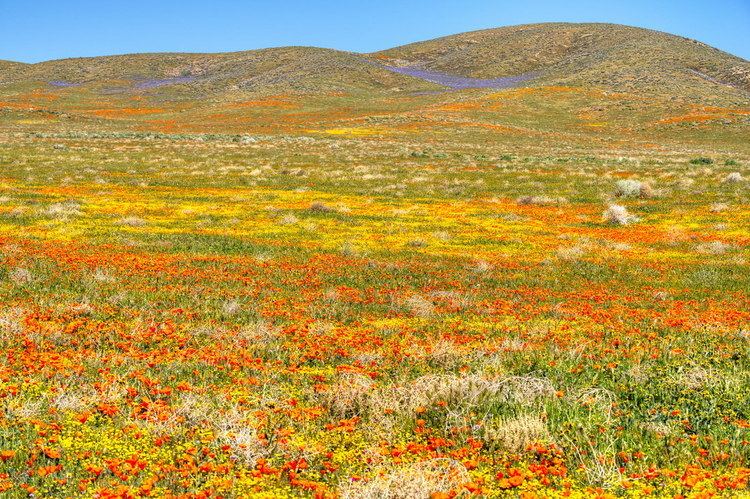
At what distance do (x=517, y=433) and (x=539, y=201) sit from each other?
27115mm

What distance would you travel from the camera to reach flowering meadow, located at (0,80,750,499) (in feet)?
18.6

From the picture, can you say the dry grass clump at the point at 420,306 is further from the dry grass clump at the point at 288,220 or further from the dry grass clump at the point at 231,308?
the dry grass clump at the point at 288,220

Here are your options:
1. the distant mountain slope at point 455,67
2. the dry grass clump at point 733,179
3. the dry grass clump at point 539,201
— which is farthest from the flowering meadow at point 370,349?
the distant mountain slope at point 455,67

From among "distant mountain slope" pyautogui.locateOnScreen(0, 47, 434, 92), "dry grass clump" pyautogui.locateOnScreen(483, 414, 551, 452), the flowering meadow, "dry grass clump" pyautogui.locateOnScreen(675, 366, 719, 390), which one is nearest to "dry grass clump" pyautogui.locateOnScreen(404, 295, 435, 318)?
the flowering meadow

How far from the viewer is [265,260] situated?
17375 millimetres

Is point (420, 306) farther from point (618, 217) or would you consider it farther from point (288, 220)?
point (618, 217)

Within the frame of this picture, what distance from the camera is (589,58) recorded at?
149 metres

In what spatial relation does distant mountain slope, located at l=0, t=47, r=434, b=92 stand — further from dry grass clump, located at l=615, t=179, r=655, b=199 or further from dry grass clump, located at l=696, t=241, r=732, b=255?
dry grass clump, located at l=696, t=241, r=732, b=255

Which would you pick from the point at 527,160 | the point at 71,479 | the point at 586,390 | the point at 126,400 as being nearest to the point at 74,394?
the point at 126,400

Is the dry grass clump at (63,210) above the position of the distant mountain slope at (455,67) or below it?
below

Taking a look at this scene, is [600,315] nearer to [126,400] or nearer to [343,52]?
[126,400]

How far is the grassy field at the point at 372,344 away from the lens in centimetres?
570

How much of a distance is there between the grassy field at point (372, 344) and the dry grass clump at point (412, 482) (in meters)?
0.03

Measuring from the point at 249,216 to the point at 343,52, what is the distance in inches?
6706
